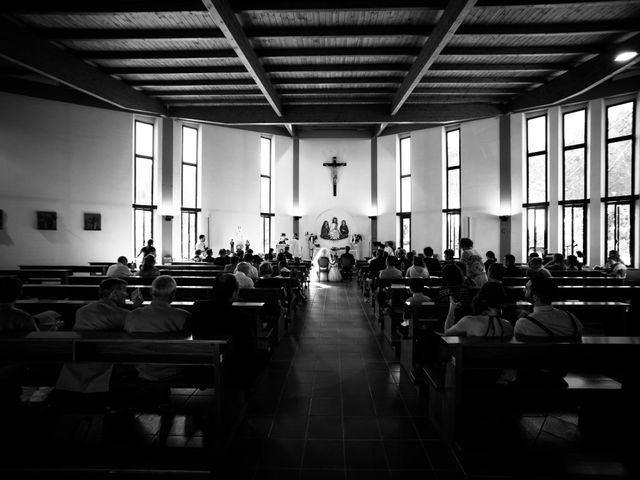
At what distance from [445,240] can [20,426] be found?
1269 centimetres

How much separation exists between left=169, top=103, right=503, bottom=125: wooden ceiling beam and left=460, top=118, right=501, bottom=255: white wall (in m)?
0.80

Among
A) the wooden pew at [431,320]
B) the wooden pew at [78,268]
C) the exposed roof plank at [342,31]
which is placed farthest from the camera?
the wooden pew at [78,268]

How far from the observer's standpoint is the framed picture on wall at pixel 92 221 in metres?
10.5

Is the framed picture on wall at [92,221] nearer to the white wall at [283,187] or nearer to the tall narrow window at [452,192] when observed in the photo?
the white wall at [283,187]

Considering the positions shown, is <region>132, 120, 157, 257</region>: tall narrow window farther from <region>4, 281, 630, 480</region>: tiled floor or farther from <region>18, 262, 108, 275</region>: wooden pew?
<region>4, 281, 630, 480</region>: tiled floor

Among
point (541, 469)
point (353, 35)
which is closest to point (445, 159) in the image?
point (353, 35)

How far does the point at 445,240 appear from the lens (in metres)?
13.9

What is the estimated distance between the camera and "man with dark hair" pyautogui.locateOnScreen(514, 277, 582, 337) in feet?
8.78

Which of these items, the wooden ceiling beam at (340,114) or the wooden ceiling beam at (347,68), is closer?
the wooden ceiling beam at (347,68)

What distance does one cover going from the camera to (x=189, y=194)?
13320mm

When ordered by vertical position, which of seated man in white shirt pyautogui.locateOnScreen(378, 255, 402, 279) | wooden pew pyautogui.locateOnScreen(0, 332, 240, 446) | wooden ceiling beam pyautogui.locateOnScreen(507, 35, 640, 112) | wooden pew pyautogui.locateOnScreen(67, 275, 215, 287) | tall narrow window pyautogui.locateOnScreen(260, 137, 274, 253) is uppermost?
wooden ceiling beam pyautogui.locateOnScreen(507, 35, 640, 112)

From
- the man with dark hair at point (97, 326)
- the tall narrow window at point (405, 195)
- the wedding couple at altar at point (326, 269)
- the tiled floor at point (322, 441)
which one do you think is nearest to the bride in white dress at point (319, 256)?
the wedding couple at altar at point (326, 269)

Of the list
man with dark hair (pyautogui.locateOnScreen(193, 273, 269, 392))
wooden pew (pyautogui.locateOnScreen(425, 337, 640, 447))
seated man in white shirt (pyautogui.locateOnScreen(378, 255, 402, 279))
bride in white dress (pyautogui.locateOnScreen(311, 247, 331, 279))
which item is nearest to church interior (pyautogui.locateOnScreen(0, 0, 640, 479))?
wooden pew (pyautogui.locateOnScreen(425, 337, 640, 447))

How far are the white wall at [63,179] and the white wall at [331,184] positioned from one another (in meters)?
7.04
